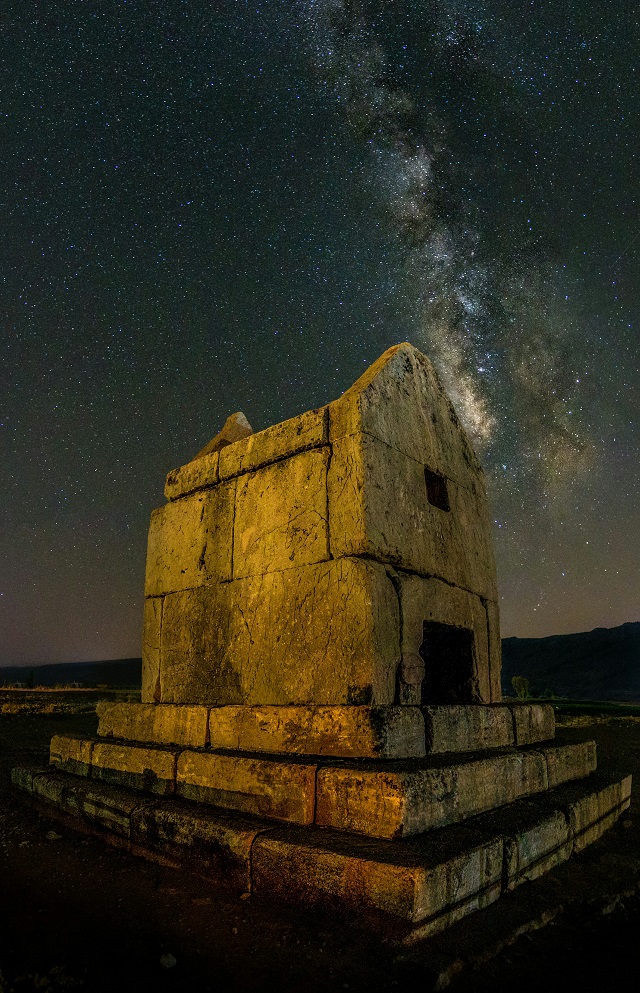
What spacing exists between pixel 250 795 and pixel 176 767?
2.34 ft

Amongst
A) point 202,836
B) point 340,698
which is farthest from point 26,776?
point 340,698

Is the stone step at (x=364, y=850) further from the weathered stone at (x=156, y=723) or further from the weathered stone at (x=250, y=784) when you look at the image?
the weathered stone at (x=156, y=723)

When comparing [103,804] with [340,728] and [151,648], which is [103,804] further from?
[340,728]

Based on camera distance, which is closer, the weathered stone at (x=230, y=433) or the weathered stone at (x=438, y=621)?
the weathered stone at (x=438, y=621)

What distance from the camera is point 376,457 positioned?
12.1 ft

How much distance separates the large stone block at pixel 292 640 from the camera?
10.7 feet

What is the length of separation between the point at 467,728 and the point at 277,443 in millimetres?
2298

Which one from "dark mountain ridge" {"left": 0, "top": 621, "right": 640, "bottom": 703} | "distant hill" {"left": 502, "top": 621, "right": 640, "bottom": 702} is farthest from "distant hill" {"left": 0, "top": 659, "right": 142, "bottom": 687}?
"distant hill" {"left": 502, "top": 621, "right": 640, "bottom": 702}

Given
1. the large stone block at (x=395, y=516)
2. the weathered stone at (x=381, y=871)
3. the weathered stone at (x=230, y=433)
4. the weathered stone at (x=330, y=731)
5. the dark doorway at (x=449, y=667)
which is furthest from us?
the weathered stone at (x=230, y=433)

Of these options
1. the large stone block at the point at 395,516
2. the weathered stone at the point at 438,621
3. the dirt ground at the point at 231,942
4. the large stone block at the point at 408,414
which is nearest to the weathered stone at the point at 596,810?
the dirt ground at the point at 231,942

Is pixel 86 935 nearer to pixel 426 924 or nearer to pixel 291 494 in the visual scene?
pixel 426 924

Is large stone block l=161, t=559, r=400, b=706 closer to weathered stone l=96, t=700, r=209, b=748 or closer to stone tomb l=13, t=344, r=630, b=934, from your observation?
stone tomb l=13, t=344, r=630, b=934

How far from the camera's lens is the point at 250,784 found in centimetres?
301

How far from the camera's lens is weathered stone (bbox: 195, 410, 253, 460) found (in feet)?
16.7
